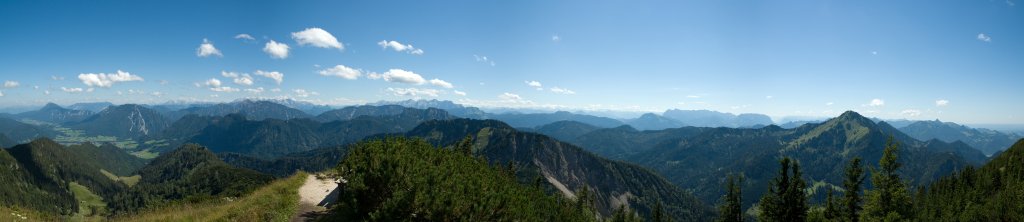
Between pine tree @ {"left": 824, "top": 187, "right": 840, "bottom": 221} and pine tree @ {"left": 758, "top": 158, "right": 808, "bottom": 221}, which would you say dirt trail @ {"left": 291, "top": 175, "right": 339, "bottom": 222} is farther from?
pine tree @ {"left": 824, "top": 187, "right": 840, "bottom": 221}

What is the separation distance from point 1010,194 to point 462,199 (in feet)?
424

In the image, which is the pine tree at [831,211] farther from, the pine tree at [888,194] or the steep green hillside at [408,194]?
the steep green hillside at [408,194]

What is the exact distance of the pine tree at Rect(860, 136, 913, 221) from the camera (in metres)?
48.8

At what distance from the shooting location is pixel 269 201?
28.0 metres

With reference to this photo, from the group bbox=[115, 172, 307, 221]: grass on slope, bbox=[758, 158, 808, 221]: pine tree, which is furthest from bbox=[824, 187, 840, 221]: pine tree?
bbox=[115, 172, 307, 221]: grass on slope

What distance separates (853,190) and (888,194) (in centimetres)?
298

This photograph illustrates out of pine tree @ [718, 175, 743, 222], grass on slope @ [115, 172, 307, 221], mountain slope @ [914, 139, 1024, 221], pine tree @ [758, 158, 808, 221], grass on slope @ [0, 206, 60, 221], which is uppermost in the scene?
grass on slope @ [0, 206, 60, 221]

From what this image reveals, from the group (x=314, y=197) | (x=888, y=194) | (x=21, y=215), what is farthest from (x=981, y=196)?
(x=21, y=215)

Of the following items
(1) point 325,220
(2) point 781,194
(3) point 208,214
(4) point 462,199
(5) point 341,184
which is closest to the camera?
(3) point 208,214

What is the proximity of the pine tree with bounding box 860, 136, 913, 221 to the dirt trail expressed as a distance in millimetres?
51458

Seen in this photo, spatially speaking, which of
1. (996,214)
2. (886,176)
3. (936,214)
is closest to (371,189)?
(886,176)

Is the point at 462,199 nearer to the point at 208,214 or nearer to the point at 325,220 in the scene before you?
the point at 325,220

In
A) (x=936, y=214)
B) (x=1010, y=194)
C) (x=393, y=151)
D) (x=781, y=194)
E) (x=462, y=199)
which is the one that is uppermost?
(x=393, y=151)

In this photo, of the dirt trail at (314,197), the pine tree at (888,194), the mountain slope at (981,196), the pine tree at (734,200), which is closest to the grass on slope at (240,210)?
the dirt trail at (314,197)
